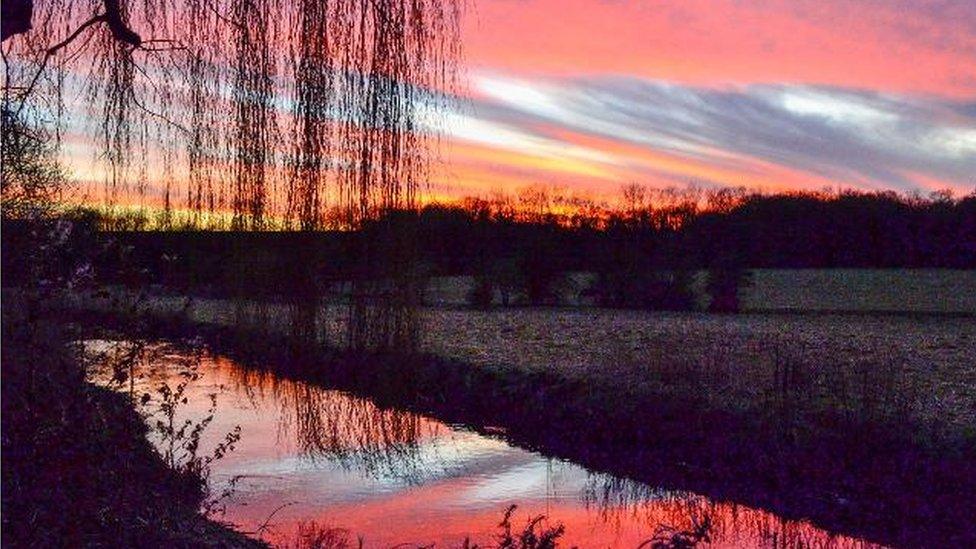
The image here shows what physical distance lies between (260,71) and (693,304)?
25.8 metres

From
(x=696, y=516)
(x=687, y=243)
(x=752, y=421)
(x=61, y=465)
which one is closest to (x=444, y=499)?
(x=696, y=516)

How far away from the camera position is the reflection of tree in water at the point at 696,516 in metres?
7.32

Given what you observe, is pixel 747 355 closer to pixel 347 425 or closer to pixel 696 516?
pixel 696 516

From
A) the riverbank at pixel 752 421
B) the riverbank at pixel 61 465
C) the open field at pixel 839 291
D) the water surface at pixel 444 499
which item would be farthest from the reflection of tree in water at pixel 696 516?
the open field at pixel 839 291

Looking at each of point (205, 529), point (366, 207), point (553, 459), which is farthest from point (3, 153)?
point (553, 459)

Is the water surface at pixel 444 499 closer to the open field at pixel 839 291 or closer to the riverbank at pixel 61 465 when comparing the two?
the riverbank at pixel 61 465

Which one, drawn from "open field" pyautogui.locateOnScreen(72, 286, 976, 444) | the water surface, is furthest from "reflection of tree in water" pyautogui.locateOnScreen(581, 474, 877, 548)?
"open field" pyautogui.locateOnScreen(72, 286, 976, 444)

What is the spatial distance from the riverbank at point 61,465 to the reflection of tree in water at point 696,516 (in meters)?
4.23

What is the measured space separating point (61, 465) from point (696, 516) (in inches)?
225

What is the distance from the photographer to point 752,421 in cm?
975

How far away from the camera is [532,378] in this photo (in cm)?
1281

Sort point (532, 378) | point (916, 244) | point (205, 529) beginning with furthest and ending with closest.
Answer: point (916, 244) < point (532, 378) < point (205, 529)

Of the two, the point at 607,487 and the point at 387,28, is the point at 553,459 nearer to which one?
the point at 607,487

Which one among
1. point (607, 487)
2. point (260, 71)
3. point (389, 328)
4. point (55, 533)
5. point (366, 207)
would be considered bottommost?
point (607, 487)
